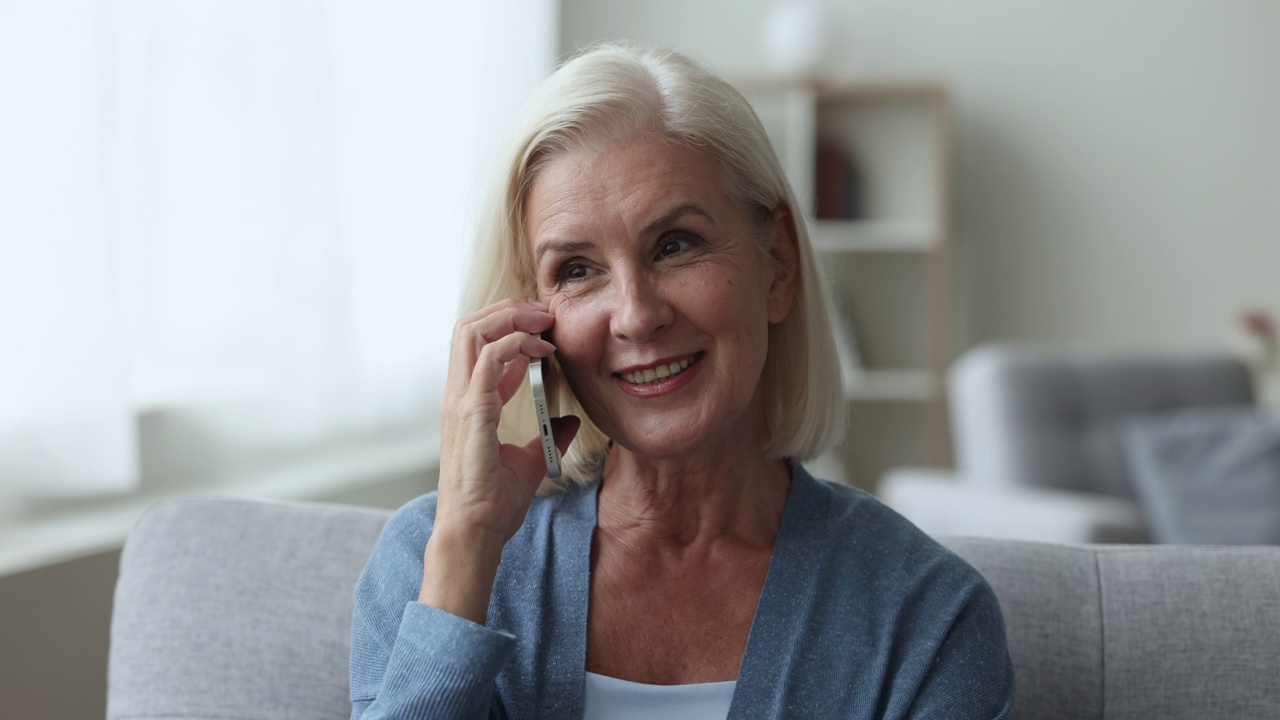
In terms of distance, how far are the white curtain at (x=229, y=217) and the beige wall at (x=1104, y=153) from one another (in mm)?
1311

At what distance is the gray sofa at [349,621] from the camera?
50.7 inches

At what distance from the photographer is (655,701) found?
1227mm

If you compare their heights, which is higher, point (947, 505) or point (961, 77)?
point (961, 77)

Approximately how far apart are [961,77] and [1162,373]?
1749 millimetres

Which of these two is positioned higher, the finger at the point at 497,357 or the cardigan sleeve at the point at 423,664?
the finger at the point at 497,357

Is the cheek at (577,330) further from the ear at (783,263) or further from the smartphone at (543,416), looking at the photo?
the ear at (783,263)

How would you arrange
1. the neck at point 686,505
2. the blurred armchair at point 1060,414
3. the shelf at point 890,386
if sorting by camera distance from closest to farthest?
the neck at point 686,505 < the blurred armchair at point 1060,414 < the shelf at point 890,386

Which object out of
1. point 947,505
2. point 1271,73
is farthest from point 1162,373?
point 1271,73

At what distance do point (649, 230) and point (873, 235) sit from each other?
3.22 meters

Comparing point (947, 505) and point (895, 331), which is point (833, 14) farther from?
point (947, 505)

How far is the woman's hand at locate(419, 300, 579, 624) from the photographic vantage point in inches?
46.1

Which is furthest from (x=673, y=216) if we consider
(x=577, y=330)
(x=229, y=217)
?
(x=229, y=217)

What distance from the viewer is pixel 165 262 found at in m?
2.44

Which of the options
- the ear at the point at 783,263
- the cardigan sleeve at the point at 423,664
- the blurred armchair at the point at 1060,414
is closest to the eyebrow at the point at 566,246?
the ear at the point at 783,263
